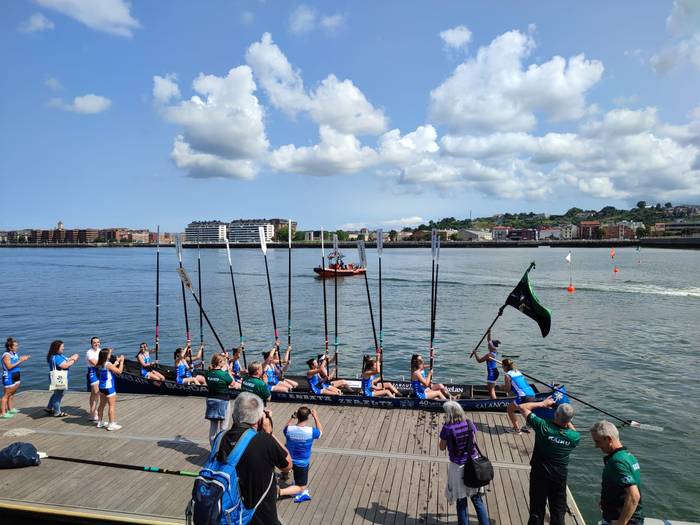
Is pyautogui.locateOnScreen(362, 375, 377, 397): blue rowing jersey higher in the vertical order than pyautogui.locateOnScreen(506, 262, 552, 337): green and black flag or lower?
lower

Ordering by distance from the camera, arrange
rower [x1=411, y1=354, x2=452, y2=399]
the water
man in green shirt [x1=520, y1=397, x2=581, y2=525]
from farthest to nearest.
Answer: the water < rower [x1=411, y1=354, x2=452, y2=399] < man in green shirt [x1=520, y1=397, x2=581, y2=525]

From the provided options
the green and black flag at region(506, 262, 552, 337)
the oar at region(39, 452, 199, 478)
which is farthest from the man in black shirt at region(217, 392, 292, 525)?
the green and black flag at region(506, 262, 552, 337)

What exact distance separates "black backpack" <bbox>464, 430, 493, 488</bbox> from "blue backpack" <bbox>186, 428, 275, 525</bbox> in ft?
10.2

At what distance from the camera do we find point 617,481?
16.8ft

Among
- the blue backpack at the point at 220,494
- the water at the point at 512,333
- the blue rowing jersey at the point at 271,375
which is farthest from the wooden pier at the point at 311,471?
the water at the point at 512,333

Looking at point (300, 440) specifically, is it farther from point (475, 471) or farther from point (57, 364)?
point (57, 364)

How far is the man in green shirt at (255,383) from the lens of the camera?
8453 mm

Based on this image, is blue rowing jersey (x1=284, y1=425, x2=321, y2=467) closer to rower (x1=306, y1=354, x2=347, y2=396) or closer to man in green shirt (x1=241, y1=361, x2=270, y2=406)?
man in green shirt (x1=241, y1=361, x2=270, y2=406)

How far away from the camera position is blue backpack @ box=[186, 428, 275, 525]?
396 cm

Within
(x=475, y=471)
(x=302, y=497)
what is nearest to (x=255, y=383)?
(x=302, y=497)

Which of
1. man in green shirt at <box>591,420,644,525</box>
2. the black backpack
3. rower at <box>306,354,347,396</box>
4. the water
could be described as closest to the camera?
man in green shirt at <box>591,420,644,525</box>

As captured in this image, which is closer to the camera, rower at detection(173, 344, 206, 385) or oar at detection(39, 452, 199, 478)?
oar at detection(39, 452, 199, 478)

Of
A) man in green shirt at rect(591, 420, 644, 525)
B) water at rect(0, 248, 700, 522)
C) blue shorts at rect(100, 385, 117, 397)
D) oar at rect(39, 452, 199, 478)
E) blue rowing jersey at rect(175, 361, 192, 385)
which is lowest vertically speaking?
water at rect(0, 248, 700, 522)

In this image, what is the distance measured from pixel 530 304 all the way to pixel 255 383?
810 cm
